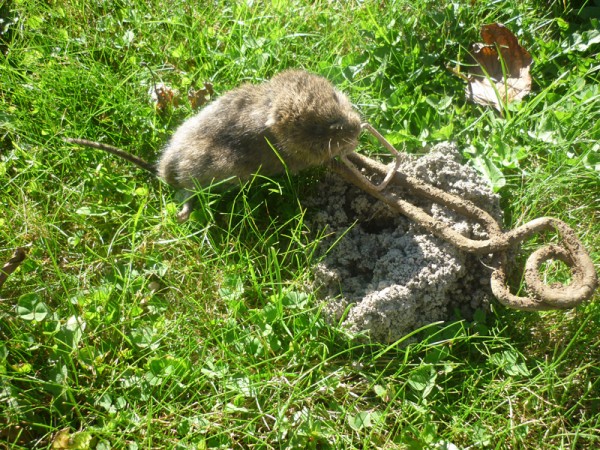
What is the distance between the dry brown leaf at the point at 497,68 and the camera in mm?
3393

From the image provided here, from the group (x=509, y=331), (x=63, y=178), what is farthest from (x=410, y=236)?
(x=63, y=178)

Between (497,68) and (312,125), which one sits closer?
(312,125)

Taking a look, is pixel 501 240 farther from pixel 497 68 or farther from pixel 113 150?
pixel 113 150

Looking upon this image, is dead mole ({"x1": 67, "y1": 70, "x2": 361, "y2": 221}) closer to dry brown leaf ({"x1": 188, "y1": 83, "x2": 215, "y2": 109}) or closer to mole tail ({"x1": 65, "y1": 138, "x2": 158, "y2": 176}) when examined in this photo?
mole tail ({"x1": 65, "y1": 138, "x2": 158, "y2": 176})

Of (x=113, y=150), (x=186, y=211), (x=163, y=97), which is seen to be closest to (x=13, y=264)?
(x=113, y=150)

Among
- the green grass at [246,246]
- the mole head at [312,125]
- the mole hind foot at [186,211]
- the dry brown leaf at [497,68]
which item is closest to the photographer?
the green grass at [246,246]

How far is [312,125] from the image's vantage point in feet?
9.81

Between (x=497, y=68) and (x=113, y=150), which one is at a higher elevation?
(x=497, y=68)

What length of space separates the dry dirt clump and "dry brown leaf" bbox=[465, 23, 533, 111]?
602 mm

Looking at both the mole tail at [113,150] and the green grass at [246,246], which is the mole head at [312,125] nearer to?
the green grass at [246,246]

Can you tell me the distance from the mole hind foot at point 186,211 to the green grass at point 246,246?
72 millimetres

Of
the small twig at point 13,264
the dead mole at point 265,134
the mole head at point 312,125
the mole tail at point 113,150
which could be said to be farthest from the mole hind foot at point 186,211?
the small twig at point 13,264

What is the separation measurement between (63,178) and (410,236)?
203cm

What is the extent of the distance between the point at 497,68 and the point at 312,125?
134 cm
